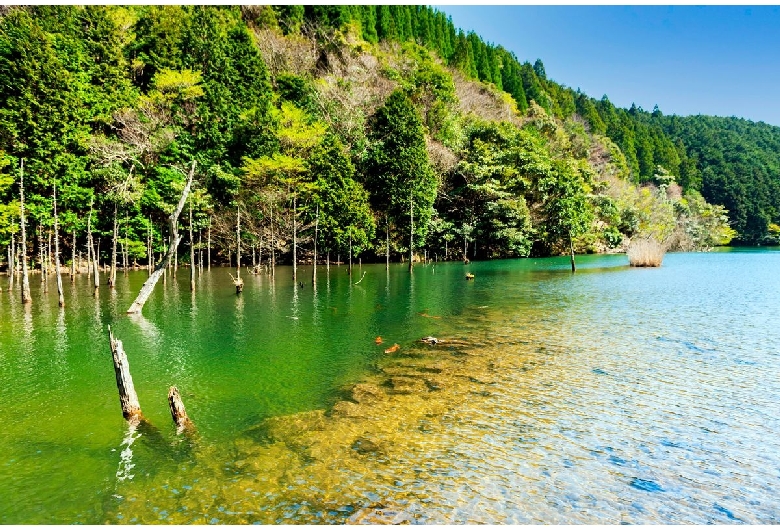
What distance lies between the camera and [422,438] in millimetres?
9734

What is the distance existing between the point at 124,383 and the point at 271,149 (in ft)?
142

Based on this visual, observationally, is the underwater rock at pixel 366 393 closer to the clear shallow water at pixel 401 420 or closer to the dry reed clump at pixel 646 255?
the clear shallow water at pixel 401 420

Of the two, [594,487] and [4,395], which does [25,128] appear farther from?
[594,487]

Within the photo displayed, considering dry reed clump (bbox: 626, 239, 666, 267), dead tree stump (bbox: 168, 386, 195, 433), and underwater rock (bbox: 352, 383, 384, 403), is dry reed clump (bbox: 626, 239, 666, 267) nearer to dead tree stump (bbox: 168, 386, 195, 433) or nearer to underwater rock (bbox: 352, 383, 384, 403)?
underwater rock (bbox: 352, 383, 384, 403)

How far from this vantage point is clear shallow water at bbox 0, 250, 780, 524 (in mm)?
7457

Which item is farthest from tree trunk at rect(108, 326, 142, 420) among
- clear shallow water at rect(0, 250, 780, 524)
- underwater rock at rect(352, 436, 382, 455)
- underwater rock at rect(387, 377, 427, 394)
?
underwater rock at rect(387, 377, 427, 394)

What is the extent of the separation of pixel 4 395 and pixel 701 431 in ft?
56.1

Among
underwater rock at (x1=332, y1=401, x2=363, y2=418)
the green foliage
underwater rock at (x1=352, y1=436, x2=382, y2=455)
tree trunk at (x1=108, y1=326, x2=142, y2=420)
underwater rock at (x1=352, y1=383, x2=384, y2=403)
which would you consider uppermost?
the green foliage

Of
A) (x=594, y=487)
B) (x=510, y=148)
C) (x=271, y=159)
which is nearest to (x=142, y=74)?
(x=271, y=159)

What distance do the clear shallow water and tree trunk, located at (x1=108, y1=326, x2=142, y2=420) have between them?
49 cm

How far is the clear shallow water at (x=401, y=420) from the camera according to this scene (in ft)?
24.5

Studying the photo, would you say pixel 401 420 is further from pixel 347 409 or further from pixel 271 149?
pixel 271 149

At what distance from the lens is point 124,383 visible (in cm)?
1066

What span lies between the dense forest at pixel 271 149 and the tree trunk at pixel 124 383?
783 inches
